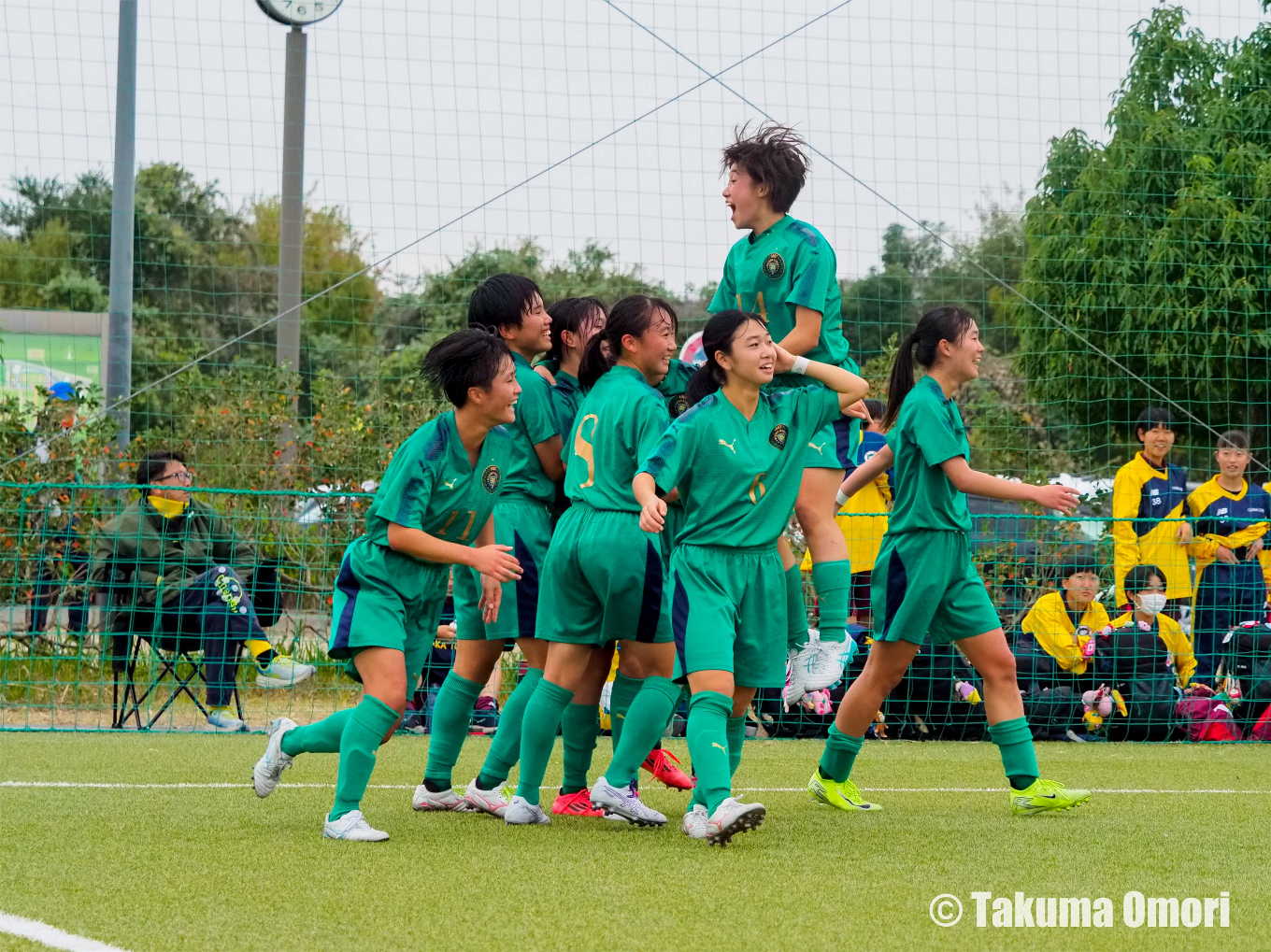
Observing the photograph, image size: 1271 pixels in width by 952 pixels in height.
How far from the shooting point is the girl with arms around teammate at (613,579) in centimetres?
464

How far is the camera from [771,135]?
16.7 feet

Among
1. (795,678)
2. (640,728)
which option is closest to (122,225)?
(795,678)

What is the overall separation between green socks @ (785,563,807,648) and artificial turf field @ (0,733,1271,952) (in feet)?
1.98

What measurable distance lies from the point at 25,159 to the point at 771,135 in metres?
7.99

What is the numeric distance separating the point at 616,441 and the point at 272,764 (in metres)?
1.49

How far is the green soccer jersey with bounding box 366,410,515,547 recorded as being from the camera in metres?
4.39

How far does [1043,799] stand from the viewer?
506 cm

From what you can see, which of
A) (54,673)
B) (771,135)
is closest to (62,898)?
(771,135)

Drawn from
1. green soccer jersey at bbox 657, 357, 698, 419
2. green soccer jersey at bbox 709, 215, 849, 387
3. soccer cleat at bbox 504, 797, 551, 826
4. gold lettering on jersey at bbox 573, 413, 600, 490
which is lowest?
soccer cleat at bbox 504, 797, 551, 826

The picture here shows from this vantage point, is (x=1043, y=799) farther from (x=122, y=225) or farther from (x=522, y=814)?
(x=122, y=225)

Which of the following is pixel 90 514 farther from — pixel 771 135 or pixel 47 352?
pixel 771 135

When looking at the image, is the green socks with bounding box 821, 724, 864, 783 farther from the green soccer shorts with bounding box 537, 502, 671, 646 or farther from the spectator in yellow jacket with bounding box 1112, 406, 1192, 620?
the spectator in yellow jacket with bounding box 1112, 406, 1192, 620

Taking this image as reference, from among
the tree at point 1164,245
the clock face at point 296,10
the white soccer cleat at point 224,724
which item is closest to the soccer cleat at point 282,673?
the white soccer cleat at point 224,724

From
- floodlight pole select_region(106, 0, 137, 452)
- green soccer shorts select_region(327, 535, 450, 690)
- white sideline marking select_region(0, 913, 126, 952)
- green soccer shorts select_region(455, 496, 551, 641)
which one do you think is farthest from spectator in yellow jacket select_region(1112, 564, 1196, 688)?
white sideline marking select_region(0, 913, 126, 952)
